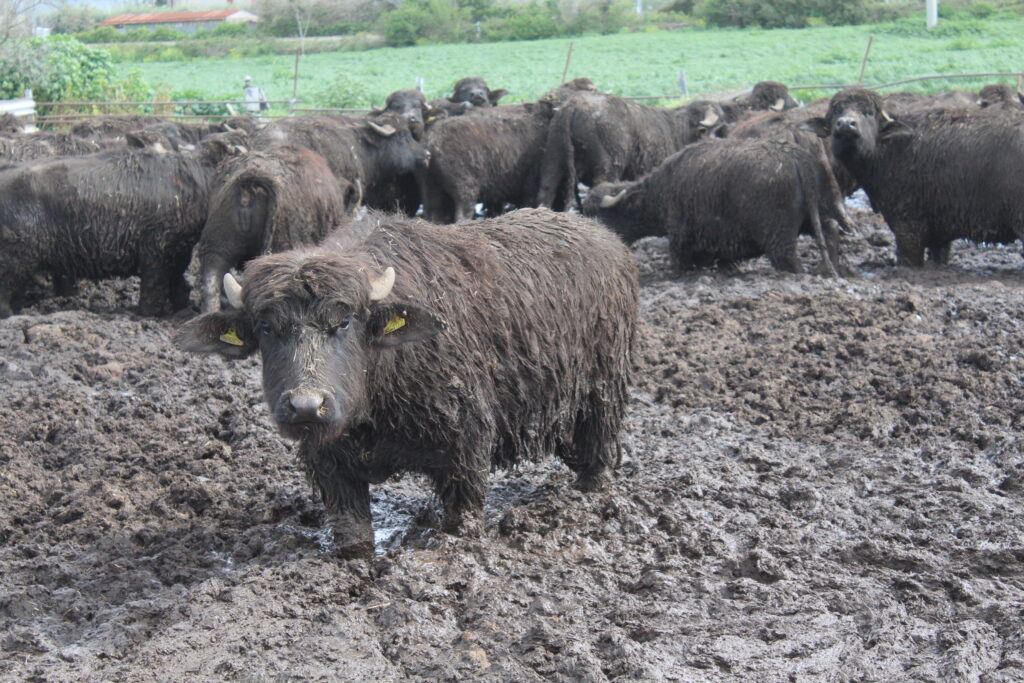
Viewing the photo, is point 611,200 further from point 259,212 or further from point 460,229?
point 460,229

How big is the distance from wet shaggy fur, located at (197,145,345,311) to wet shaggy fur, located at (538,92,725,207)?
16.1ft

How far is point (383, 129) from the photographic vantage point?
561 inches

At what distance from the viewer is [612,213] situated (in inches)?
487

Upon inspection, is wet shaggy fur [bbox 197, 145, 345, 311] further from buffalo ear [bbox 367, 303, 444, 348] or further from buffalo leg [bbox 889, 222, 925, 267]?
buffalo leg [bbox 889, 222, 925, 267]

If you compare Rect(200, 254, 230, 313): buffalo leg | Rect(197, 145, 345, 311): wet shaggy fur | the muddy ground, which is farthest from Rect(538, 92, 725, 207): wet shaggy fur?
the muddy ground

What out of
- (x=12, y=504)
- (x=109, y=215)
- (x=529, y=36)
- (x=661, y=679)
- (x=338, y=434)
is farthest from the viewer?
(x=529, y=36)

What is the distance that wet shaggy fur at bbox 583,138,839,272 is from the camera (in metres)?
11.1

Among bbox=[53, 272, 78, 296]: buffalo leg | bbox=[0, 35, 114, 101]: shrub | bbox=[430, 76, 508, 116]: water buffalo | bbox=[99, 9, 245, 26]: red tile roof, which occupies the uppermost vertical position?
bbox=[99, 9, 245, 26]: red tile roof

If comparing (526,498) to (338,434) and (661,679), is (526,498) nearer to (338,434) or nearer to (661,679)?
(338,434)

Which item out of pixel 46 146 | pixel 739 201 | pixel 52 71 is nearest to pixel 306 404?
pixel 739 201

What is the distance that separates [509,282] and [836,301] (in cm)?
485

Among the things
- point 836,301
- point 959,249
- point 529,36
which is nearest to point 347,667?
point 836,301

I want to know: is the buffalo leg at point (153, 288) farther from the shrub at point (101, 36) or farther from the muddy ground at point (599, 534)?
the shrub at point (101, 36)

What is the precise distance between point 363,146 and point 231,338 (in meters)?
9.68
